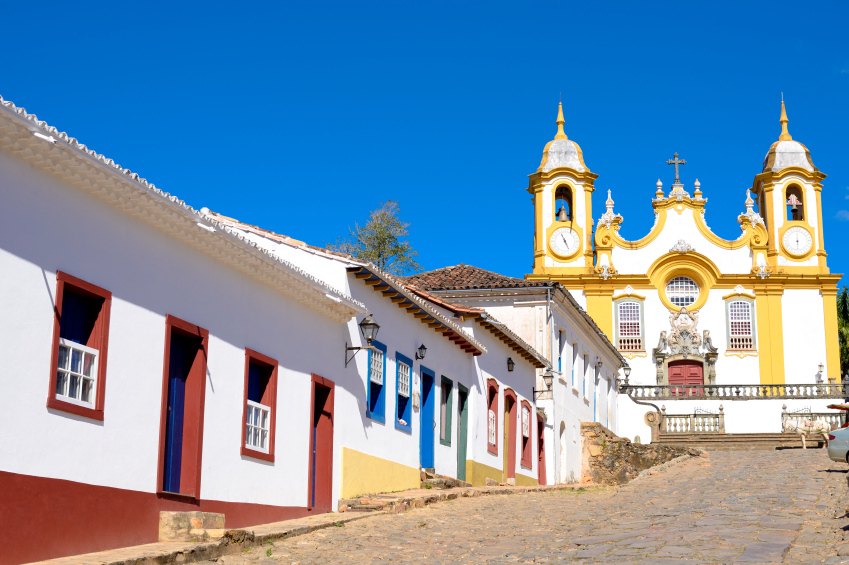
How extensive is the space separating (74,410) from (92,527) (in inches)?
44.1

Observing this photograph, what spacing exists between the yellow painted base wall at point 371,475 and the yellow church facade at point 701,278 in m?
29.2

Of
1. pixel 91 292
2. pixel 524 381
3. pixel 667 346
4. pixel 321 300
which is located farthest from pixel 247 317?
pixel 667 346

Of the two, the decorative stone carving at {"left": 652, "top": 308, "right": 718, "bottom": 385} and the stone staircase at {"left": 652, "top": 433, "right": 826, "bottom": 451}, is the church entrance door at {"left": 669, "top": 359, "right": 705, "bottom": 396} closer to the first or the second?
the decorative stone carving at {"left": 652, "top": 308, "right": 718, "bottom": 385}

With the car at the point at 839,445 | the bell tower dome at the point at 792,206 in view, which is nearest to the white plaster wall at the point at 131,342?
the car at the point at 839,445

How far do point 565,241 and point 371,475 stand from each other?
107 ft

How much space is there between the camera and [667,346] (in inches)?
1802

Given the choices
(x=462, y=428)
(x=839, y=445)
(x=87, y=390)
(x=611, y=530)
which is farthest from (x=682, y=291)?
(x=87, y=390)

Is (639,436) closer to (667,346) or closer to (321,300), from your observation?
(667,346)

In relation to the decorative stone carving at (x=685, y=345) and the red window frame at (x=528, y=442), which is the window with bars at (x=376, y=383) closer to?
the red window frame at (x=528, y=442)

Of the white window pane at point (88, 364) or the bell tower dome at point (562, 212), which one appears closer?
the white window pane at point (88, 364)

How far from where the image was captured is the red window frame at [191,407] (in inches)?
441

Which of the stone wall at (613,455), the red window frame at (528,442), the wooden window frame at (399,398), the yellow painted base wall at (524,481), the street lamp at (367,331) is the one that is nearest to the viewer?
the street lamp at (367,331)

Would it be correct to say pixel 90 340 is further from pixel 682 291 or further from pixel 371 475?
pixel 682 291

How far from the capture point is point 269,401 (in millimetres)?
13555
